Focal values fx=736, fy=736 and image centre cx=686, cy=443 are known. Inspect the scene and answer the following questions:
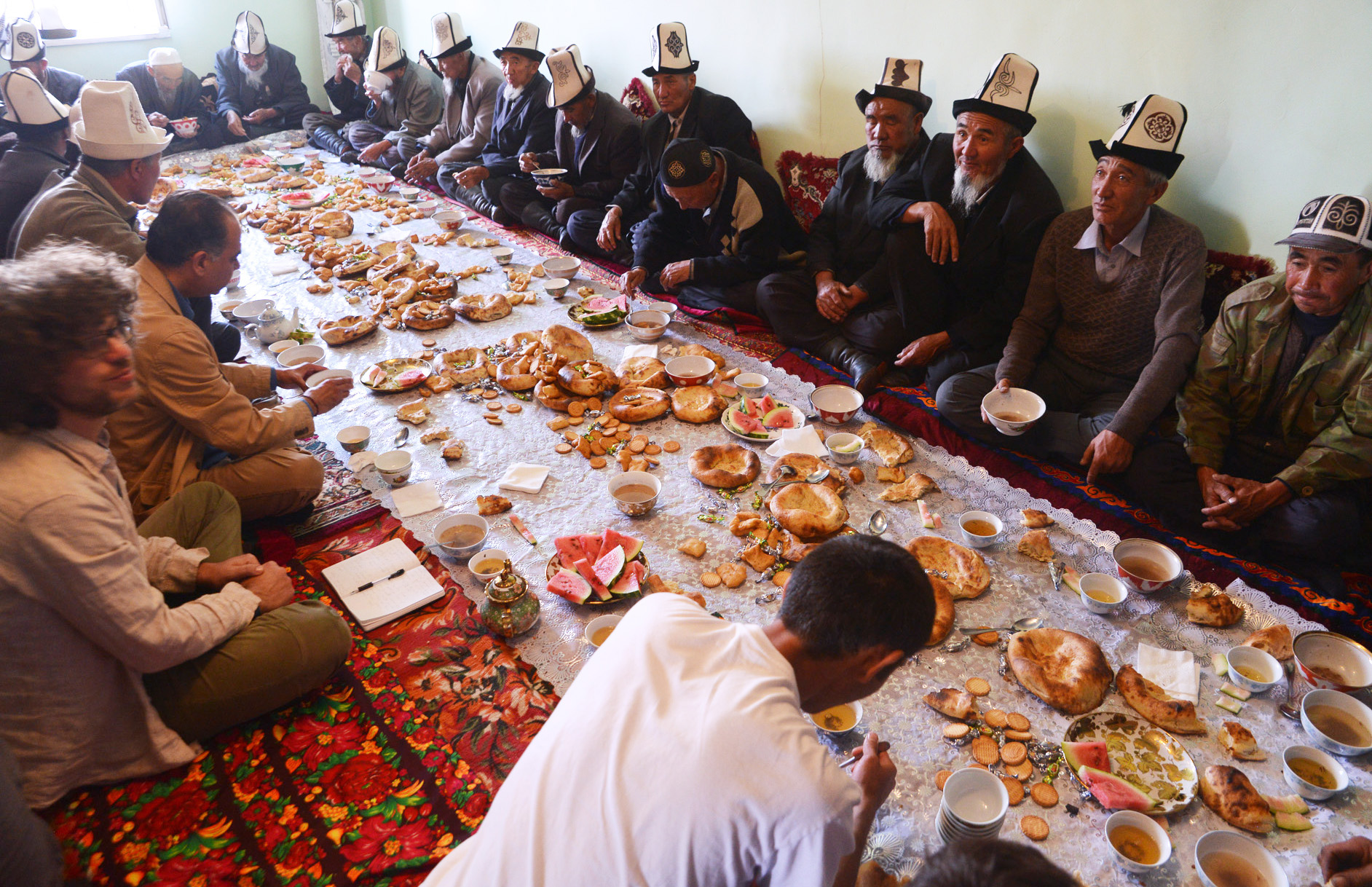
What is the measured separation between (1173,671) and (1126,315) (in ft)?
5.34

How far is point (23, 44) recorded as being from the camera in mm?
6906

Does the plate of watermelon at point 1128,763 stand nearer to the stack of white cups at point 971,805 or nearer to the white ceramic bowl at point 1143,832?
the white ceramic bowl at point 1143,832

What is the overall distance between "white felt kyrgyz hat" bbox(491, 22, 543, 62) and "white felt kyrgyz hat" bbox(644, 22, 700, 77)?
5.30 ft

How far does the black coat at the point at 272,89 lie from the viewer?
8867mm

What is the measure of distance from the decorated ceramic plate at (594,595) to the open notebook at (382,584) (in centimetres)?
38

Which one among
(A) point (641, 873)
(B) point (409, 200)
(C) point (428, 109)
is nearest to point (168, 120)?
(C) point (428, 109)

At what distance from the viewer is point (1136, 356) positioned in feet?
10.3

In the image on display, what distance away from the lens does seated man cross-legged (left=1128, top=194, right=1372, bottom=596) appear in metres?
2.44

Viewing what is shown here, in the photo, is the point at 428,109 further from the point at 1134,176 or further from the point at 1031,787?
the point at 1031,787

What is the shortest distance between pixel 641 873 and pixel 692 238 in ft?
13.2

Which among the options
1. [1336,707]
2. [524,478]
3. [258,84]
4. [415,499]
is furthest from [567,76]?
[258,84]

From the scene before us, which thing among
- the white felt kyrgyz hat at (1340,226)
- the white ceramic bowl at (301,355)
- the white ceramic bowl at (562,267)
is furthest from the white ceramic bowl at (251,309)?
the white felt kyrgyz hat at (1340,226)

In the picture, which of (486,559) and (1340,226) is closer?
(1340,226)

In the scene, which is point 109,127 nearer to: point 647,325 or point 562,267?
point 562,267
